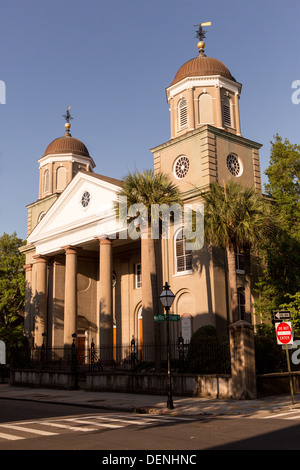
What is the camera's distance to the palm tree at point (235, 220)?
23.8 metres

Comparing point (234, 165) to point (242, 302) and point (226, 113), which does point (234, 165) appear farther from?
point (242, 302)

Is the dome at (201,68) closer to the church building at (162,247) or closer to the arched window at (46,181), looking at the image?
the church building at (162,247)

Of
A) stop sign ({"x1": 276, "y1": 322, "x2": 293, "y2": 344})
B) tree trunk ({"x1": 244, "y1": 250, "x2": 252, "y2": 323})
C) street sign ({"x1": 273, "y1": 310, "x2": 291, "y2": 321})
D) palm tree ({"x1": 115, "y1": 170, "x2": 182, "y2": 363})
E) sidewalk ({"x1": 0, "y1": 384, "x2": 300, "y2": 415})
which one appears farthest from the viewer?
tree trunk ({"x1": 244, "y1": 250, "x2": 252, "y2": 323})

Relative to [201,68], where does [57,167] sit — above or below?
below

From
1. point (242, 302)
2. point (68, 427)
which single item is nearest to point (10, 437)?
point (68, 427)

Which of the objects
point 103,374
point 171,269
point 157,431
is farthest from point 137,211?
point 157,431

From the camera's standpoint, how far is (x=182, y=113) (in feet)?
108

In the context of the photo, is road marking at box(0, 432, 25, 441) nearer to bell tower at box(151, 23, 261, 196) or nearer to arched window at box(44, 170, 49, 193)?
bell tower at box(151, 23, 261, 196)

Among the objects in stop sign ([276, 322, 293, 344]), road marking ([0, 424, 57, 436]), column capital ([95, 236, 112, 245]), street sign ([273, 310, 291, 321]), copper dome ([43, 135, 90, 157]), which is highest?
copper dome ([43, 135, 90, 157])

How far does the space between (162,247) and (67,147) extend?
57.8 ft

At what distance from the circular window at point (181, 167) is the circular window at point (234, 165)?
2.53 meters

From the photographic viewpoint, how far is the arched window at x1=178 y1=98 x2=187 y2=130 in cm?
3275

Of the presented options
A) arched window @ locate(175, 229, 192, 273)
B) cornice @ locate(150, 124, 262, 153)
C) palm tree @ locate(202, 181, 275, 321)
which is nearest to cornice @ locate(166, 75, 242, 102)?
cornice @ locate(150, 124, 262, 153)

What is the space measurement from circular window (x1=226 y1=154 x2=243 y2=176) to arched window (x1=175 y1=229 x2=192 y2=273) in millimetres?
5022
